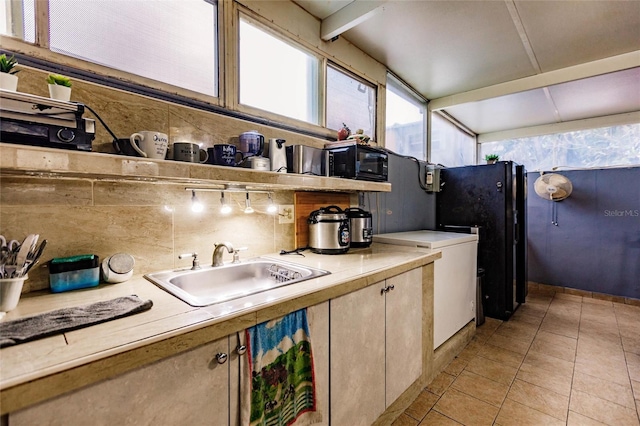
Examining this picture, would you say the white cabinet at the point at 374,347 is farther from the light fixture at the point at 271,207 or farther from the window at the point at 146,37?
the window at the point at 146,37

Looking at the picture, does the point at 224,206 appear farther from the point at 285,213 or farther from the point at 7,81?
the point at 7,81

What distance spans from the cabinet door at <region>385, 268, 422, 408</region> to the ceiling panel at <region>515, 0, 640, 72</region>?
2027 millimetres

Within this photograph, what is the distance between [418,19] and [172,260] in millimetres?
2342

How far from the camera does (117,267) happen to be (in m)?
1.24

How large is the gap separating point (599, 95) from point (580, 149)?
1053mm

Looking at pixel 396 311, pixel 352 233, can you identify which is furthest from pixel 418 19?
pixel 396 311

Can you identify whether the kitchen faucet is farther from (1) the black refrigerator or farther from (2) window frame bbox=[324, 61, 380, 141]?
(1) the black refrigerator

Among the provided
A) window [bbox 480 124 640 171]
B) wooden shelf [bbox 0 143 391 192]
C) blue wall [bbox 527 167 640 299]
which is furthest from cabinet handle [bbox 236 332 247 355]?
window [bbox 480 124 640 171]

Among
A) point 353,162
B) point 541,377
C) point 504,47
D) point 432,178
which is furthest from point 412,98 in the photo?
point 541,377

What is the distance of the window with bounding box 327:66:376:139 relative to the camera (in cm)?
246

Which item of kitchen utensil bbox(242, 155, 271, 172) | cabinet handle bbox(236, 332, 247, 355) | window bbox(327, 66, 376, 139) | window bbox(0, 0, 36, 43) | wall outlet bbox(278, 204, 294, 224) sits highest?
window bbox(327, 66, 376, 139)

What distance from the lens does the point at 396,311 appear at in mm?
1683

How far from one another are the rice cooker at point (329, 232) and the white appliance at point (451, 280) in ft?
1.96

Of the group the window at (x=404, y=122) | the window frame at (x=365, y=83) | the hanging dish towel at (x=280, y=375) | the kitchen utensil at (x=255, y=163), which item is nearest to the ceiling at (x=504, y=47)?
the window at (x=404, y=122)
